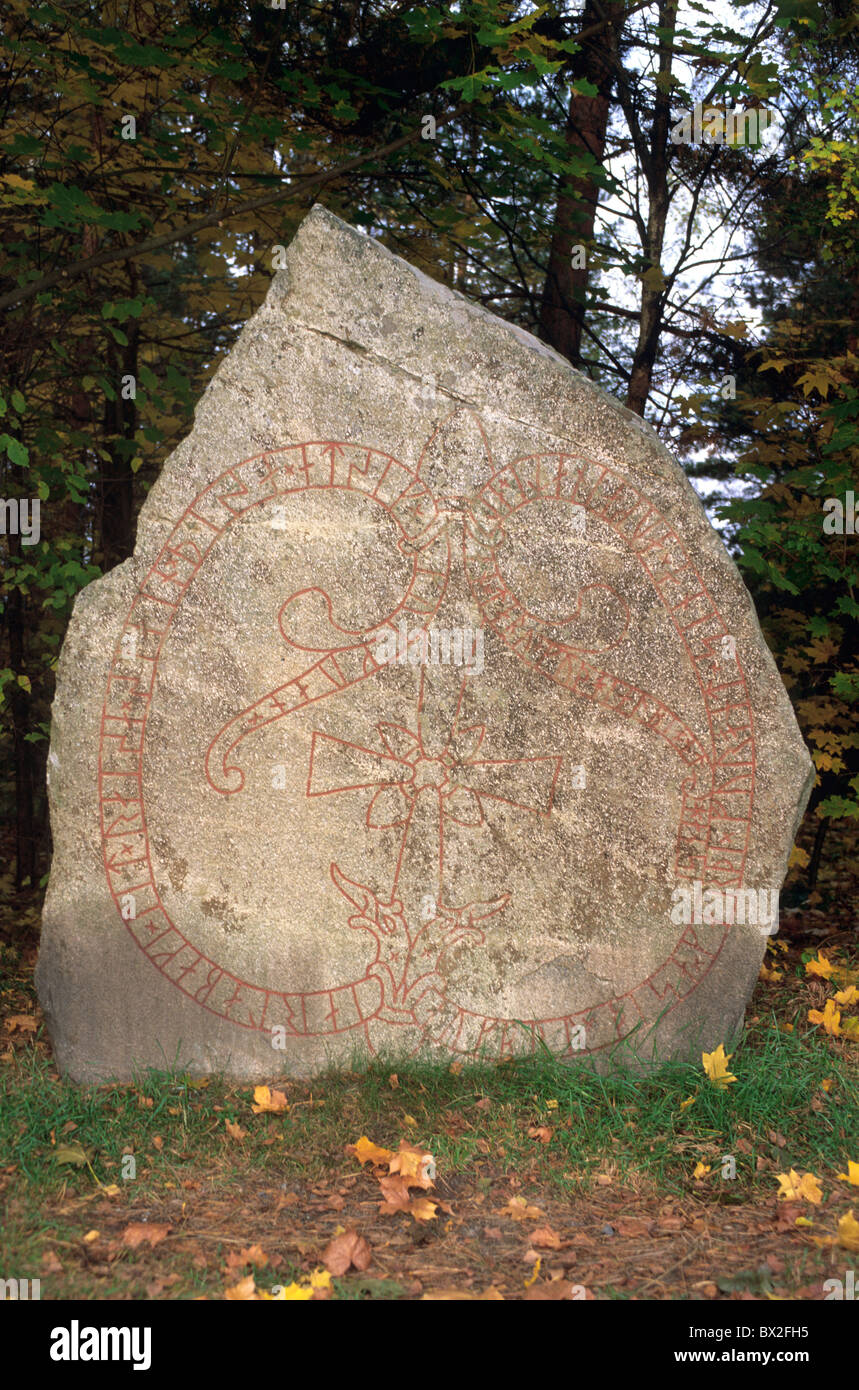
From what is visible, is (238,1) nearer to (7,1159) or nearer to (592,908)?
(592,908)

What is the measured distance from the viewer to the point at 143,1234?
9.58 feet

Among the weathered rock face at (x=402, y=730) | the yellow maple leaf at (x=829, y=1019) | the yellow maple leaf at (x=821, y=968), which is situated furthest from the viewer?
the yellow maple leaf at (x=821, y=968)

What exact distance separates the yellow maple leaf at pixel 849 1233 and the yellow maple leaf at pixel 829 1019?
1.12m

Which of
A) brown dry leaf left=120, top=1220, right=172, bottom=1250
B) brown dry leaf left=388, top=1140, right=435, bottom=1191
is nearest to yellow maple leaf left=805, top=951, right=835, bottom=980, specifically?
brown dry leaf left=388, top=1140, right=435, bottom=1191

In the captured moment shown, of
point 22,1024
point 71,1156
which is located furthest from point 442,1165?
point 22,1024

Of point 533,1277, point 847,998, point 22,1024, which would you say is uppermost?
point 847,998

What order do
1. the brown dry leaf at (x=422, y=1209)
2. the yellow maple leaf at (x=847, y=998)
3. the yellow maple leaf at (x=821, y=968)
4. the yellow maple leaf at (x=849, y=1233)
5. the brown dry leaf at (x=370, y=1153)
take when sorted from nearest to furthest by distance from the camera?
the yellow maple leaf at (x=849, y=1233) < the brown dry leaf at (x=422, y=1209) < the brown dry leaf at (x=370, y=1153) < the yellow maple leaf at (x=847, y=998) < the yellow maple leaf at (x=821, y=968)

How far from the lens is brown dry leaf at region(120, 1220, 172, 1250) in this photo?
289 cm

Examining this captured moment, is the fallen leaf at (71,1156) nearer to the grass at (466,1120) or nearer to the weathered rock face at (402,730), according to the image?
the grass at (466,1120)

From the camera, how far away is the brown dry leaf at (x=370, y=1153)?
3232 millimetres

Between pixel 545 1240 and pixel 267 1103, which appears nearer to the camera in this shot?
pixel 545 1240

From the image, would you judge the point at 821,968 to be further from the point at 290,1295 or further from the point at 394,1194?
the point at 290,1295

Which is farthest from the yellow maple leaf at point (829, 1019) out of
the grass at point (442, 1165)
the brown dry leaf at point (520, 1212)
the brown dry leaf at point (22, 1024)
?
the brown dry leaf at point (22, 1024)

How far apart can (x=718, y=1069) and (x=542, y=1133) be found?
23.8 inches
